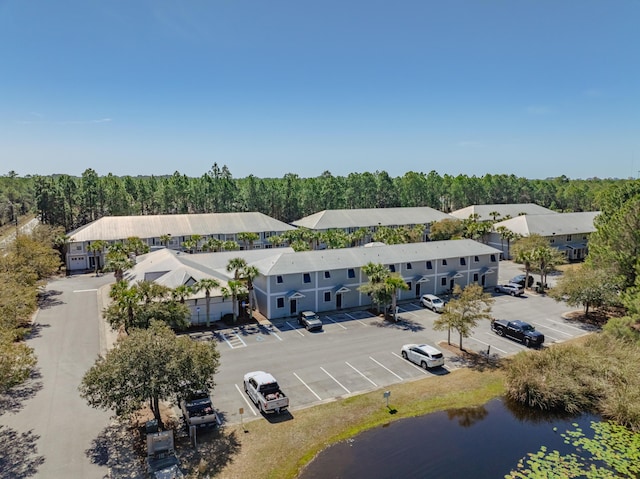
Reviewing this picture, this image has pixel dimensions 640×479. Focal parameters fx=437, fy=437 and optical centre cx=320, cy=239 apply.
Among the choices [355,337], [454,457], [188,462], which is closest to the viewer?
[188,462]

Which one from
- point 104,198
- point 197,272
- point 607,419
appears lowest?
point 607,419

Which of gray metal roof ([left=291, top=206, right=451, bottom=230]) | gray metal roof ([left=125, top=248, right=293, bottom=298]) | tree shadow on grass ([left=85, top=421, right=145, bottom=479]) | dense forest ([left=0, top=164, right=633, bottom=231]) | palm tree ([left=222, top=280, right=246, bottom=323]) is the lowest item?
tree shadow on grass ([left=85, top=421, right=145, bottom=479])

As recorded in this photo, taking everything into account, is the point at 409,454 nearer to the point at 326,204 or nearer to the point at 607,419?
the point at 607,419

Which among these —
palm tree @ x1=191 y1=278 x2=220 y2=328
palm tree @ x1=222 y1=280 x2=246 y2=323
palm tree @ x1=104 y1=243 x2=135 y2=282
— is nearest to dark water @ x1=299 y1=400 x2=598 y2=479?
palm tree @ x1=222 y1=280 x2=246 y2=323

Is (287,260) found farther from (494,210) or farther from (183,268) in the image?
(494,210)

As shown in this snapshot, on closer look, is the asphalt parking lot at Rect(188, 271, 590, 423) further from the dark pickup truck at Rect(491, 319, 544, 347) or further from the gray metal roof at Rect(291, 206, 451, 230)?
the gray metal roof at Rect(291, 206, 451, 230)

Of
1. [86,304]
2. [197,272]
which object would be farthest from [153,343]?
[86,304]

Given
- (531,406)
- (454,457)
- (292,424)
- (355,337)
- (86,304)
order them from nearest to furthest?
(454,457) → (292,424) → (531,406) → (355,337) → (86,304)
